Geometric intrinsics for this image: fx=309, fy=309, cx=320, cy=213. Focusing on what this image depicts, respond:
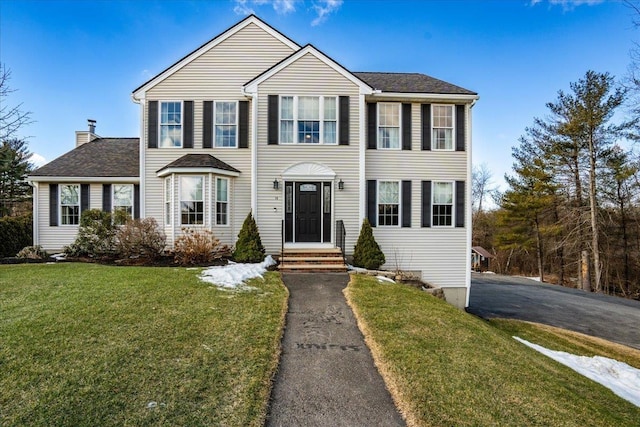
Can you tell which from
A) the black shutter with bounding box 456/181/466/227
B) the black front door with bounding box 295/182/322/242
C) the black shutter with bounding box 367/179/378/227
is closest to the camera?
the black front door with bounding box 295/182/322/242

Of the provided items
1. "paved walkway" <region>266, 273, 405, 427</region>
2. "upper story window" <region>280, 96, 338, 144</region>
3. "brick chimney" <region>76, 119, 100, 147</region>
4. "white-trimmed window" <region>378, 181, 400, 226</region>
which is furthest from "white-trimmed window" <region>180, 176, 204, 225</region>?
"brick chimney" <region>76, 119, 100, 147</region>

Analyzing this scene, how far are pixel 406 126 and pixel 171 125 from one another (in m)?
8.53

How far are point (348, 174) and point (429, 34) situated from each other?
424 inches

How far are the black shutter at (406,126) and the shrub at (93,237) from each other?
10.5 metres

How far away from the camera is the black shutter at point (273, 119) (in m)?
10.6

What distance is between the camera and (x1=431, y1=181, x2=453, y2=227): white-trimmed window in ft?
37.1

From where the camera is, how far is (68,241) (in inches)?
476

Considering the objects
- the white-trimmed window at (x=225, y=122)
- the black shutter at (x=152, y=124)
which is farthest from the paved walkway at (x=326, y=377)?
the black shutter at (x=152, y=124)

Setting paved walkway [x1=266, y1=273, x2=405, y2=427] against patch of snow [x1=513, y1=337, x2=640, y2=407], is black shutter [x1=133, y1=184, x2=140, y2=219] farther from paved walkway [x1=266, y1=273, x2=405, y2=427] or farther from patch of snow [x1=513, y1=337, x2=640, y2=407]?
patch of snow [x1=513, y1=337, x2=640, y2=407]

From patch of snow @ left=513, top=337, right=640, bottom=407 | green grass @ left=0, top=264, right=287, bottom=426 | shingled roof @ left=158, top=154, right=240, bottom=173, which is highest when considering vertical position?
shingled roof @ left=158, top=154, right=240, bottom=173

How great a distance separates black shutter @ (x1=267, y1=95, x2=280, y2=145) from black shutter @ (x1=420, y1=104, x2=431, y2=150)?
5.23m

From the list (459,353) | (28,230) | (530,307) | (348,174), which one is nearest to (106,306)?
(459,353)

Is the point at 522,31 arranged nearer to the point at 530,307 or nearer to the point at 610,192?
the point at 610,192

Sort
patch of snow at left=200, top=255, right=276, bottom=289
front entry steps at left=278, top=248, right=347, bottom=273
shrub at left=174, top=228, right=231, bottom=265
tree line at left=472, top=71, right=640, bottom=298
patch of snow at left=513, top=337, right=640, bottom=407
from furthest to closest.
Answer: tree line at left=472, top=71, right=640, bottom=298 < shrub at left=174, top=228, right=231, bottom=265 < front entry steps at left=278, top=248, right=347, bottom=273 < patch of snow at left=200, top=255, right=276, bottom=289 < patch of snow at left=513, top=337, right=640, bottom=407
